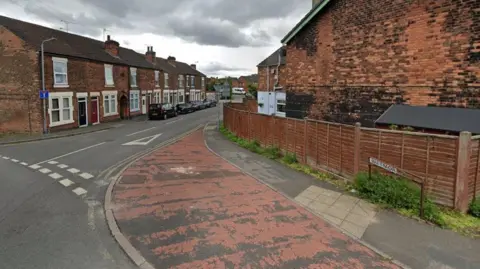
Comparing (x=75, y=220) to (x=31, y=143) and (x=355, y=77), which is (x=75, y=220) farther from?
(x=31, y=143)

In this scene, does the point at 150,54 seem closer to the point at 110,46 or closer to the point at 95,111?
the point at 110,46

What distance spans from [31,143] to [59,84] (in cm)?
610

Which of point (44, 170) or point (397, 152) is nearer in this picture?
point (397, 152)

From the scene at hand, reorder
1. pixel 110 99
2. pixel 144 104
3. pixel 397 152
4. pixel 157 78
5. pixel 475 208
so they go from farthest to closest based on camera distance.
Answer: pixel 157 78 < pixel 144 104 < pixel 110 99 < pixel 397 152 < pixel 475 208

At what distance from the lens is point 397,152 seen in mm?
7160

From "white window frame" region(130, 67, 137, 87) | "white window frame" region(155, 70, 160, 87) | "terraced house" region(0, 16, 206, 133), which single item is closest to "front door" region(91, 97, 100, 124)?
"terraced house" region(0, 16, 206, 133)

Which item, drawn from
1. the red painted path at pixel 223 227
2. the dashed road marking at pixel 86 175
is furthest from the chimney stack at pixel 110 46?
the red painted path at pixel 223 227

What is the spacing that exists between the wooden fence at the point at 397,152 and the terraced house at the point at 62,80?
17.1 meters

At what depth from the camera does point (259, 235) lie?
5.41 meters

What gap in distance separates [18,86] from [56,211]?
1773 centimetres

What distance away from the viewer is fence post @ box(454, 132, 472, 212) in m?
6.02

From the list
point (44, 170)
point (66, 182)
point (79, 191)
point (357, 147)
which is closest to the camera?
point (79, 191)

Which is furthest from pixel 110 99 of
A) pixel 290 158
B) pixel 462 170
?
pixel 462 170

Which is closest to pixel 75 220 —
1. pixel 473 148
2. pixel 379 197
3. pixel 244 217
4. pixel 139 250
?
pixel 139 250
